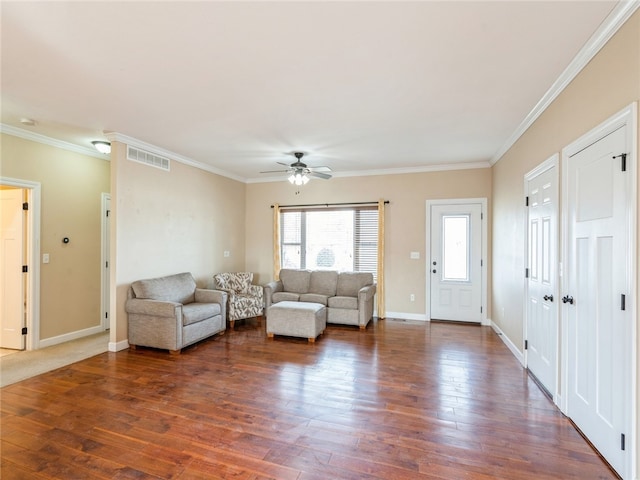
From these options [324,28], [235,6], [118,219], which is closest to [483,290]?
[324,28]

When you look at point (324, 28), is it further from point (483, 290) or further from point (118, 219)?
point (483, 290)

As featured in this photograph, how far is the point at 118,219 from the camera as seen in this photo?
417cm

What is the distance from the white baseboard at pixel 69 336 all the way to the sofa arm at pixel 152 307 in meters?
1.25

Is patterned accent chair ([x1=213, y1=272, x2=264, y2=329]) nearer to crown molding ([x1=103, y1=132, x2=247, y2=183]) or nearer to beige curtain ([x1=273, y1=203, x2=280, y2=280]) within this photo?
beige curtain ([x1=273, y1=203, x2=280, y2=280])

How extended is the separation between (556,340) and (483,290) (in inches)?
113

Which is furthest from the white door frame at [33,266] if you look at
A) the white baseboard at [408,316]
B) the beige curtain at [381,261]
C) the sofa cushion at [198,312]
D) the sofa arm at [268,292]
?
the white baseboard at [408,316]

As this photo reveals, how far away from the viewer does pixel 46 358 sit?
12.9 feet

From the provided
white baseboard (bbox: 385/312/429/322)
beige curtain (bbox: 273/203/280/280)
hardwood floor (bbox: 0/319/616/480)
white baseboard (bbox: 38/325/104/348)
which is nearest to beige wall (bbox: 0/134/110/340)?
white baseboard (bbox: 38/325/104/348)

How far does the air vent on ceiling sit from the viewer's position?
14.4ft

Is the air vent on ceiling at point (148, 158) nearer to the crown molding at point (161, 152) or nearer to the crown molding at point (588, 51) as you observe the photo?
the crown molding at point (161, 152)

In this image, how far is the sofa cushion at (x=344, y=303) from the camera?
17.8 feet

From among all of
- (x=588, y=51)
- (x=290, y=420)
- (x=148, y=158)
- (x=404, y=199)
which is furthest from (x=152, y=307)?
(x=588, y=51)

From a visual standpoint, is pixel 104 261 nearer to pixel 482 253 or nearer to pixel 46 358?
pixel 46 358

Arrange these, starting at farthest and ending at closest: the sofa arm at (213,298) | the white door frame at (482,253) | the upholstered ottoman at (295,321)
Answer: the white door frame at (482,253) < the sofa arm at (213,298) < the upholstered ottoman at (295,321)
